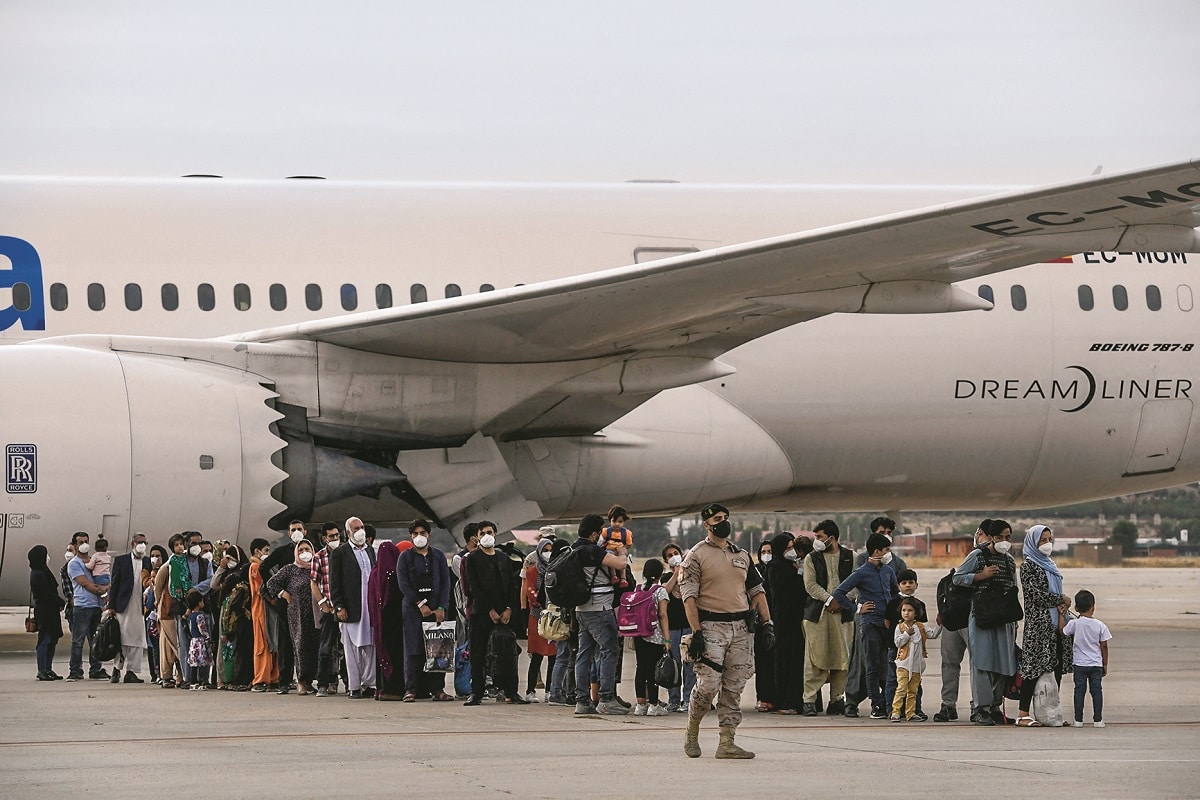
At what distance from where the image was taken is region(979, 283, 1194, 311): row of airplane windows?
18.7 metres

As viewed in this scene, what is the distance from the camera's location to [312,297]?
56.7ft

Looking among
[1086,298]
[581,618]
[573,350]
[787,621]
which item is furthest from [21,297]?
[1086,298]

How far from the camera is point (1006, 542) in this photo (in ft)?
38.3

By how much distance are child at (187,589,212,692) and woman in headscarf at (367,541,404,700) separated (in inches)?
65.9

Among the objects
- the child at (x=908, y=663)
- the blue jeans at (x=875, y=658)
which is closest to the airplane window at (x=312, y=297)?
the blue jeans at (x=875, y=658)

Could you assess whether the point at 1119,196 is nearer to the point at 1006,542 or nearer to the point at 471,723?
the point at 1006,542

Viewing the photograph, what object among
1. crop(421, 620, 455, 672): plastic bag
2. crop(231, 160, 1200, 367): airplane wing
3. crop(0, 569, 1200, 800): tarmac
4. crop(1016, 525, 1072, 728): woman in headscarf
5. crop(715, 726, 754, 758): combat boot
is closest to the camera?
crop(0, 569, 1200, 800): tarmac

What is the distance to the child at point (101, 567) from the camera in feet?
48.1

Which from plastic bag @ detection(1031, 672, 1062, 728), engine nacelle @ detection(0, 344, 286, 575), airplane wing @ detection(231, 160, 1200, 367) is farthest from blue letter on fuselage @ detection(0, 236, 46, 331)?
plastic bag @ detection(1031, 672, 1062, 728)

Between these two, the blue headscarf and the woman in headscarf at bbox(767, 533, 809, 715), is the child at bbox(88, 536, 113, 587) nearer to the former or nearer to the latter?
the woman in headscarf at bbox(767, 533, 809, 715)

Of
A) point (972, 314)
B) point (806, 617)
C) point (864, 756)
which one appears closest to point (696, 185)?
point (972, 314)

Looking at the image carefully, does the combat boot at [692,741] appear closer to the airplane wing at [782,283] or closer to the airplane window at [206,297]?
the airplane wing at [782,283]

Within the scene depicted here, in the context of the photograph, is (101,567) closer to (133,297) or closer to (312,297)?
(133,297)

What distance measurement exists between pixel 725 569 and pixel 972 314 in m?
9.51
